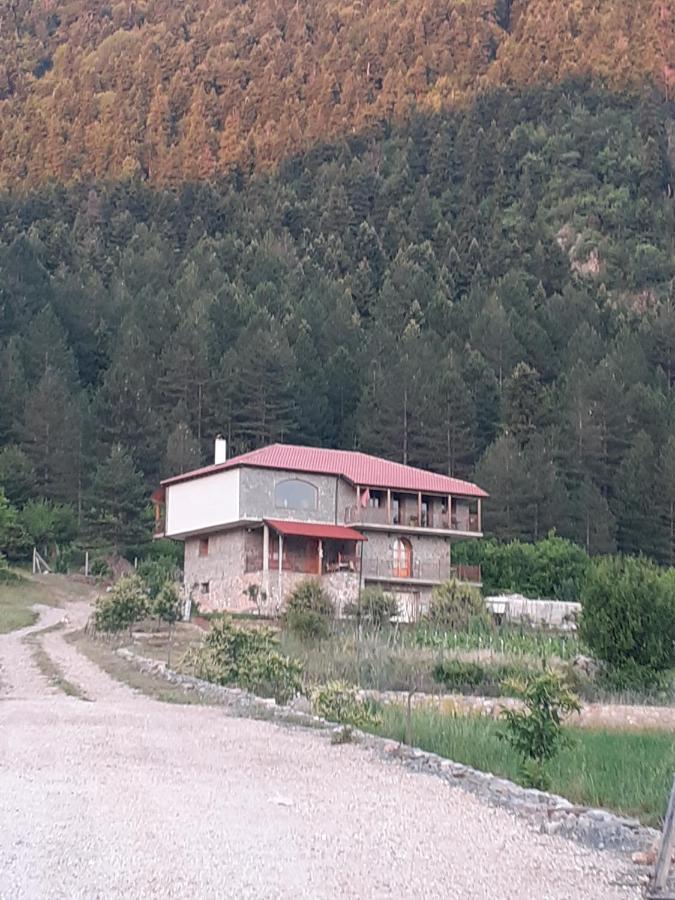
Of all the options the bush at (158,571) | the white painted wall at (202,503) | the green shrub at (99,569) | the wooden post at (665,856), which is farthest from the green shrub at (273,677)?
the green shrub at (99,569)

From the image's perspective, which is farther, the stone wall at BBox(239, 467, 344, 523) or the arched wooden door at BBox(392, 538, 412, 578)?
the arched wooden door at BBox(392, 538, 412, 578)

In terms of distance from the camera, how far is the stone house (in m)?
39.4

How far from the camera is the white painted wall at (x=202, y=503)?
1571 inches

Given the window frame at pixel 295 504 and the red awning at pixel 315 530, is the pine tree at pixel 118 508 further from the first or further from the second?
the red awning at pixel 315 530

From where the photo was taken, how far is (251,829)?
890cm

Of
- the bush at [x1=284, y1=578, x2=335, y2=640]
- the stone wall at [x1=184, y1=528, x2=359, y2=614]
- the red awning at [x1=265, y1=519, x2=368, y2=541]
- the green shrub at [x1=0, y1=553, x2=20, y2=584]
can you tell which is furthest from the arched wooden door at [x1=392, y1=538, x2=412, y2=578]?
the green shrub at [x1=0, y1=553, x2=20, y2=584]

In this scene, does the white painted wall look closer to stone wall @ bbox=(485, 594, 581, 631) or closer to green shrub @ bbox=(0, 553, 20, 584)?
green shrub @ bbox=(0, 553, 20, 584)

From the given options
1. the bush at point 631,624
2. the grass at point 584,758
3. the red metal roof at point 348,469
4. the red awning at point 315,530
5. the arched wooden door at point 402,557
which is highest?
the red metal roof at point 348,469

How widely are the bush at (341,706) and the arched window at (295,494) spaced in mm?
24014

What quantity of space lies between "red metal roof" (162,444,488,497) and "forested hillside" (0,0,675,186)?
79689 mm

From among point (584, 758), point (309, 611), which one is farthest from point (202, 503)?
point (584, 758)

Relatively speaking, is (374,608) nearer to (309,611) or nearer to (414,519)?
(309,611)

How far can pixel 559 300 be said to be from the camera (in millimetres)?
80500

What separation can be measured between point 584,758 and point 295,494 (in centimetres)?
2755
